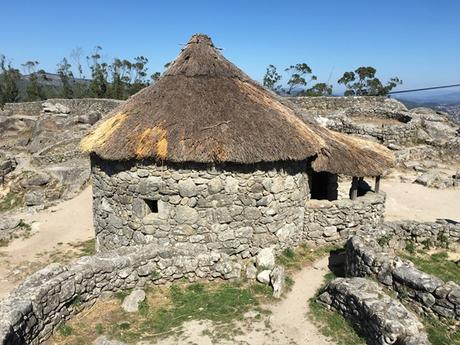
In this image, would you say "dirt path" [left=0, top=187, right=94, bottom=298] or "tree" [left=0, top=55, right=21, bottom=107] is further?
"tree" [left=0, top=55, right=21, bottom=107]

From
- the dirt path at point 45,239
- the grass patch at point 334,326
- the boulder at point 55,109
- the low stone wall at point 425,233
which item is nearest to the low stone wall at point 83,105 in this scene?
the boulder at point 55,109

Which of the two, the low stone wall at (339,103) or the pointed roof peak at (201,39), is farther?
the low stone wall at (339,103)

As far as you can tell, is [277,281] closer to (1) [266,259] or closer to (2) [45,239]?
(1) [266,259]

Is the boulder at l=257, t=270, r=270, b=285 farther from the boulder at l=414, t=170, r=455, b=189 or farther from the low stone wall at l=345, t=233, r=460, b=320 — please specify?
the boulder at l=414, t=170, r=455, b=189

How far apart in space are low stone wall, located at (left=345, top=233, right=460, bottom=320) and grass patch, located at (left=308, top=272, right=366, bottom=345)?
1.52 meters

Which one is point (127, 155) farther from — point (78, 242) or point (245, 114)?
point (78, 242)

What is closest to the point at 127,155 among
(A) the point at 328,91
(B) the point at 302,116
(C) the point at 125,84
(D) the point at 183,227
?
(D) the point at 183,227

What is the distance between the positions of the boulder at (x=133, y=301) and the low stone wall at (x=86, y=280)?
1.50 feet

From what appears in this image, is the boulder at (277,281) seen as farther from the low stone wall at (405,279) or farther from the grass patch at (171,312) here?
the low stone wall at (405,279)

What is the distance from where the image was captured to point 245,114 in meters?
11.8

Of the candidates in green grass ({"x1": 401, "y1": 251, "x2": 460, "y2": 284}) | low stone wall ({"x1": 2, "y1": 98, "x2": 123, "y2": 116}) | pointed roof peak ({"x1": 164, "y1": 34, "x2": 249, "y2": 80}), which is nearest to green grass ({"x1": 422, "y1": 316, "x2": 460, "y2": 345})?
green grass ({"x1": 401, "y1": 251, "x2": 460, "y2": 284})

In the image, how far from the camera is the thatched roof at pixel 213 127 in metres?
11.0

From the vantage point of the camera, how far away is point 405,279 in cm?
938

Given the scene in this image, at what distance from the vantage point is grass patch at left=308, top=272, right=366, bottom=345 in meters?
8.50
